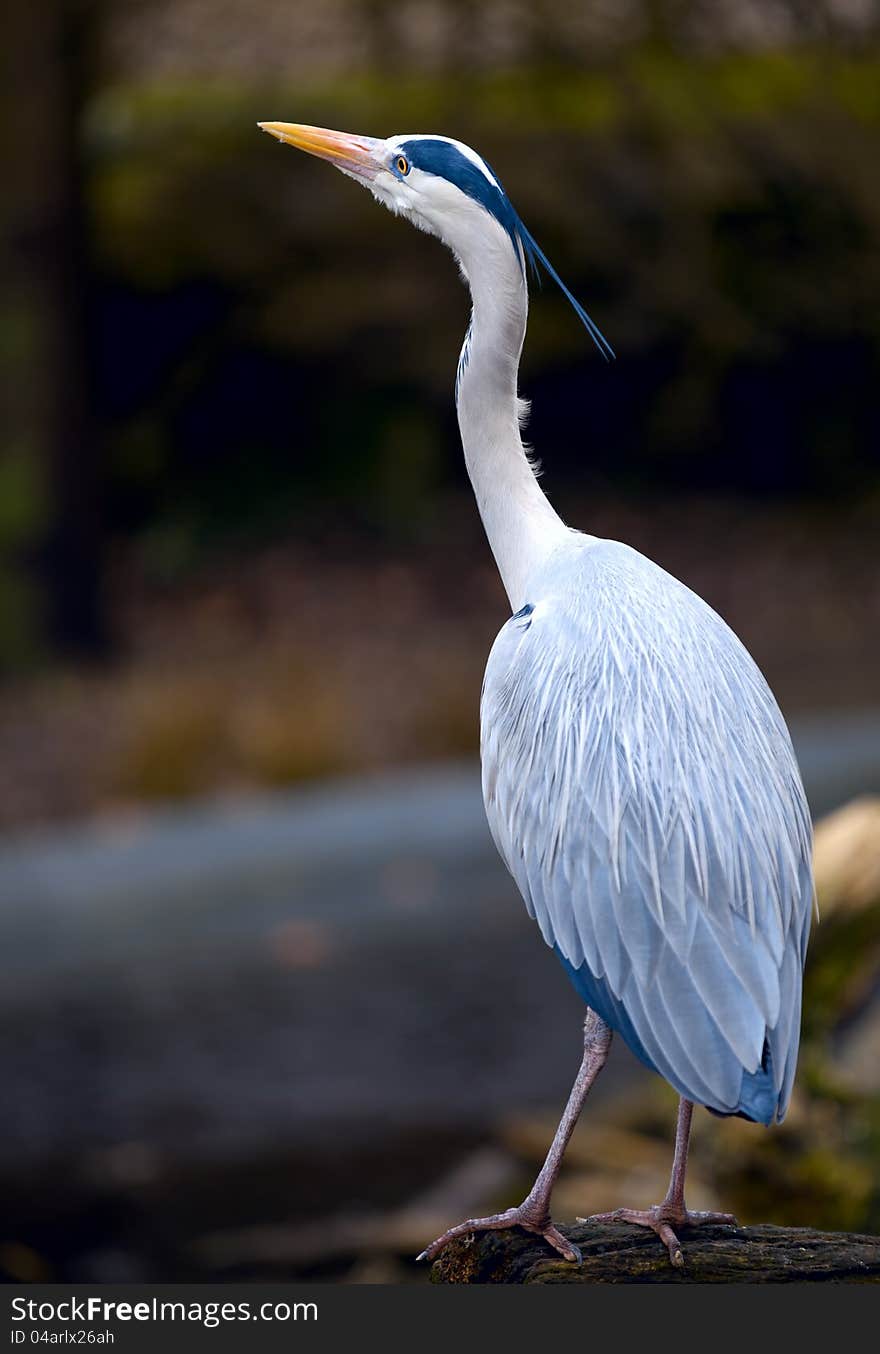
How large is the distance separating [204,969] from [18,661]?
3.09m

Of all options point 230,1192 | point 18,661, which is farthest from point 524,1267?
point 18,661

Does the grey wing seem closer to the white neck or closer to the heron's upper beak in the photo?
the white neck

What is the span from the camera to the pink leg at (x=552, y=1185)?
2939 mm

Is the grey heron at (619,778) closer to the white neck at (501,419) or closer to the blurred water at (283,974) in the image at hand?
the white neck at (501,419)

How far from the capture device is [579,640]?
125 inches

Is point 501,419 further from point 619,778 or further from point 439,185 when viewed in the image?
point 619,778

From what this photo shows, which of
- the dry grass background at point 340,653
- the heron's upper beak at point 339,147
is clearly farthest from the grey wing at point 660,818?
the dry grass background at point 340,653

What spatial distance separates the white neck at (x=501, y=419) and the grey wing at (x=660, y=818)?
0.19 m

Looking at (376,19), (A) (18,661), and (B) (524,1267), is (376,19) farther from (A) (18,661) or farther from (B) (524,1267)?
(B) (524,1267)

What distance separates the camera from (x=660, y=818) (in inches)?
116

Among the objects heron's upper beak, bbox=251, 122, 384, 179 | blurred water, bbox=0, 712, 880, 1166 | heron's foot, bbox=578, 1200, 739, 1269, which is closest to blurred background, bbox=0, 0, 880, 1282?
blurred water, bbox=0, 712, 880, 1166

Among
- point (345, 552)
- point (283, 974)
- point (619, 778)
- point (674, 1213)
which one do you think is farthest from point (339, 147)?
point (345, 552)

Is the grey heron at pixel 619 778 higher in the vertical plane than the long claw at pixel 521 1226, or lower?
higher

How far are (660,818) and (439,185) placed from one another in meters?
1.35
